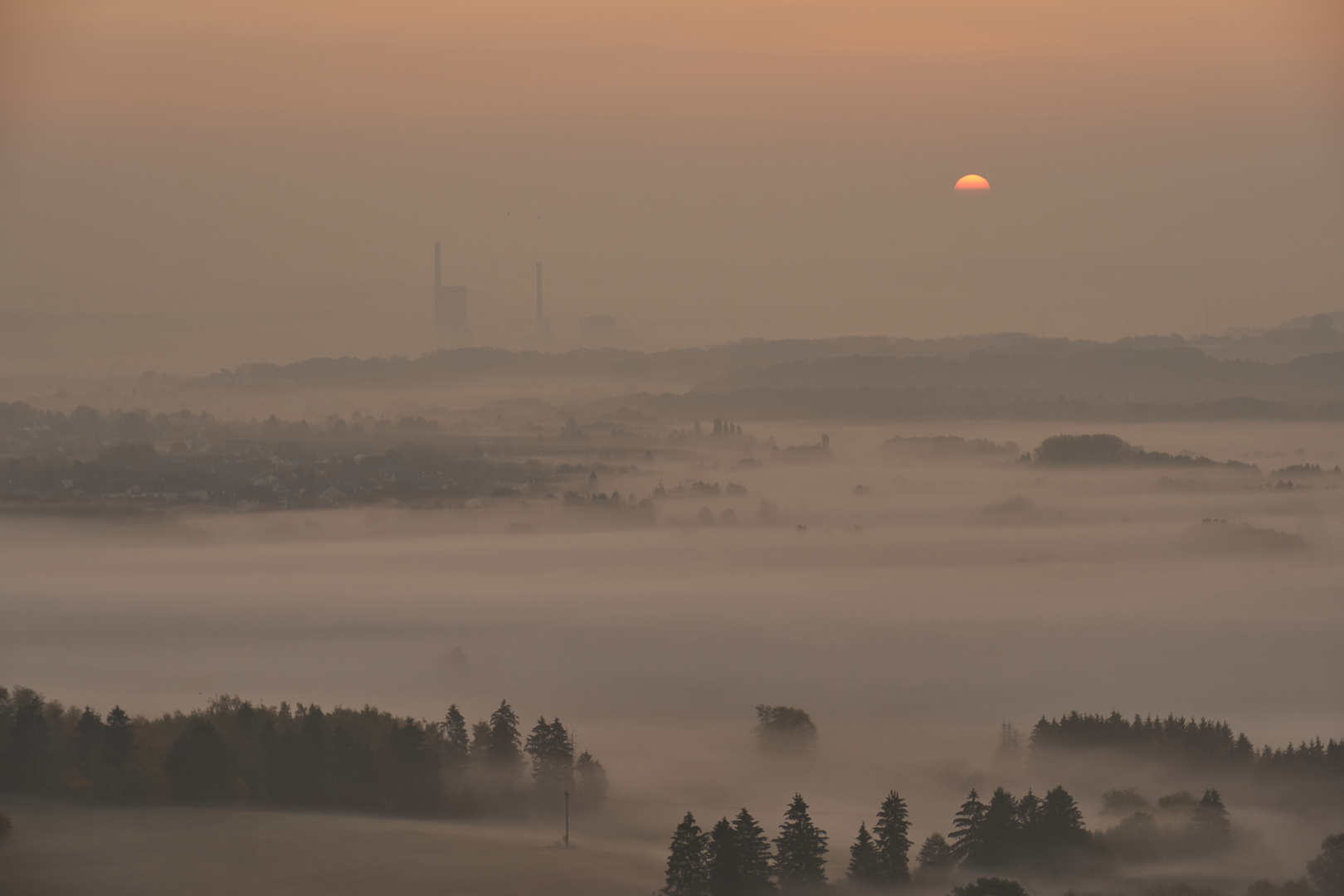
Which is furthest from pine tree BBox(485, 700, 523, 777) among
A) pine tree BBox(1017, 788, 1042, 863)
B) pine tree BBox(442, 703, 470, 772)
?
pine tree BBox(1017, 788, 1042, 863)

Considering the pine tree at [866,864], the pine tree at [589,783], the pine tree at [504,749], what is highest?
the pine tree at [504,749]

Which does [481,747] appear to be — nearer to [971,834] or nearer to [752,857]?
[752,857]

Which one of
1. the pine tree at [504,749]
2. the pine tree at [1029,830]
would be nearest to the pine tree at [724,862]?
the pine tree at [1029,830]

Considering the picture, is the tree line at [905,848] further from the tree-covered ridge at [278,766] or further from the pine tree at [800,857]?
the tree-covered ridge at [278,766]

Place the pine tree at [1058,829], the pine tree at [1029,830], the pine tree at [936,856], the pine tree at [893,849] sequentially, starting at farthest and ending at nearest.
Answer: the pine tree at [1058,829] < the pine tree at [1029,830] < the pine tree at [936,856] < the pine tree at [893,849]

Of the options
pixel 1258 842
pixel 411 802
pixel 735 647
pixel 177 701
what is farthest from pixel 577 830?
pixel 735 647
